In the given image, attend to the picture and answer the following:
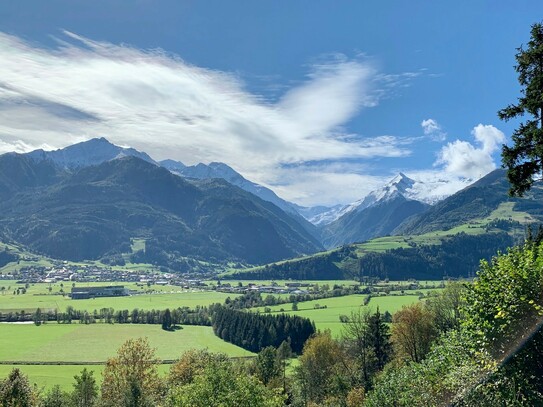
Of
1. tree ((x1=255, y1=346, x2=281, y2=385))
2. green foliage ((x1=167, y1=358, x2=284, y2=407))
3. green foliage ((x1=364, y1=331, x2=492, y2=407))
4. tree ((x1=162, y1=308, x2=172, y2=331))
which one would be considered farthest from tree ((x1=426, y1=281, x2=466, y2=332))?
tree ((x1=162, y1=308, x2=172, y2=331))

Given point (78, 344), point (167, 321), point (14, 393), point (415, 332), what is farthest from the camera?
point (167, 321)

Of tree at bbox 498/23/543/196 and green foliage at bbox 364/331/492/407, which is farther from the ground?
tree at bbox 498/23/543/196

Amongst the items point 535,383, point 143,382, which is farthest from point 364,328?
point 535,383

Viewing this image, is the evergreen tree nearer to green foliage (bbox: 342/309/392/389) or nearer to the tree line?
green foliage (bbox: 342/309/392/389)

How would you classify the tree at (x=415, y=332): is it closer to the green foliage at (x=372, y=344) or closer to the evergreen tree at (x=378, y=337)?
the evergreen tree at (x=378, y=337)

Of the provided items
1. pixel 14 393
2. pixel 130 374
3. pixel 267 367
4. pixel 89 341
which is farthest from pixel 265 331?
pixel 14 393

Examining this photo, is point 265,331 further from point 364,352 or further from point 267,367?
point 364,352

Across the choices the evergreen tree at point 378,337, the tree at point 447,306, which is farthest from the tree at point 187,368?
the tree at point 447,306

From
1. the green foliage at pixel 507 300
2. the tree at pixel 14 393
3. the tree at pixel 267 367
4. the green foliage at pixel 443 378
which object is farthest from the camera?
the tree at pixel 267 367

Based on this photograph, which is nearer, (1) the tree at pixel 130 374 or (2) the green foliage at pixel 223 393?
(2) the green foliage at pixel 223 393

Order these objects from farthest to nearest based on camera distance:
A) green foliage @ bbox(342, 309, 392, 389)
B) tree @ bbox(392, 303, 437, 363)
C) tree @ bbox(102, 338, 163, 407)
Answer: green foliage @ bbox(342, 309, 392, 389) < tree @ bbox(392, 303, 437, 363) < tree @ bbox(102, 338, 163, 407)

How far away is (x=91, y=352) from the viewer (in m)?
142

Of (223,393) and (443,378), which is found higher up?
(443,378)

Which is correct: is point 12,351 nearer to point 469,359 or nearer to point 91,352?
point 91,352
